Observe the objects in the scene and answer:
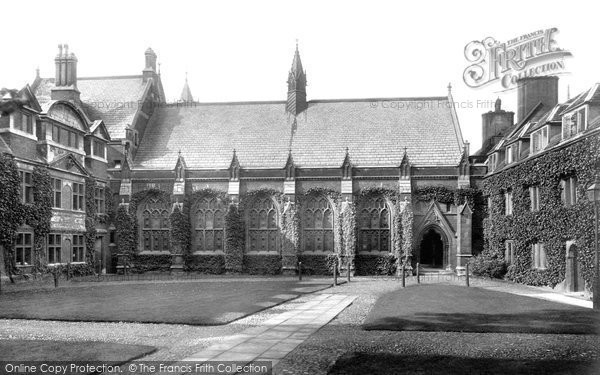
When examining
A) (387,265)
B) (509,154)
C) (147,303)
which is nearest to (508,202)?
A: (509,154)

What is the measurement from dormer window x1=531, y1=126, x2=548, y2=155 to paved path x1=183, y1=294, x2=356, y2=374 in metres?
16.4

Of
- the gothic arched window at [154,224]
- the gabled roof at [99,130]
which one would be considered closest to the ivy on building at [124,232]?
the gothic arched window at [154,224]

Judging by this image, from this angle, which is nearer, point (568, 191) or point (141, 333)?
point (141, 333)

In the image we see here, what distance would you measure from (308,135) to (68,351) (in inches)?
1332

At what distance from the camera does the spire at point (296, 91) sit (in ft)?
150

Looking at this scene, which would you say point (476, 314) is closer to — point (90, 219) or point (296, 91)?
point (90, 219)

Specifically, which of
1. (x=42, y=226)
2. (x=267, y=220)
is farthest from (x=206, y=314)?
(x=267, y=220)

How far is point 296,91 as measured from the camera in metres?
45.8

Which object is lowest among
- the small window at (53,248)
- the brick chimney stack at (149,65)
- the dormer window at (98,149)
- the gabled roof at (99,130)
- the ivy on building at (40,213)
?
the small window at (53,248)

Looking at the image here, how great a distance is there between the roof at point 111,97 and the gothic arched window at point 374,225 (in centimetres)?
1827

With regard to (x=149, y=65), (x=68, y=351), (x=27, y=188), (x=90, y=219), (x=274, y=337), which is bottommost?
(x=274, y=337)

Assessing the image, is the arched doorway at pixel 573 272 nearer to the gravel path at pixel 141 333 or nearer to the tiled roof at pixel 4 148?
the gravel path at pixel 141 333

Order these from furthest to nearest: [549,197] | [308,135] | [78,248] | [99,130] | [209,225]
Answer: [308,135] → [209,225] → [99,130] → [78,248] → [549,197]

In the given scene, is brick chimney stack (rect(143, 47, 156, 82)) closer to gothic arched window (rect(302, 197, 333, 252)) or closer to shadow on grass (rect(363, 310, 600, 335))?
gothic arched window (rect(302, 197, 333, 252))
